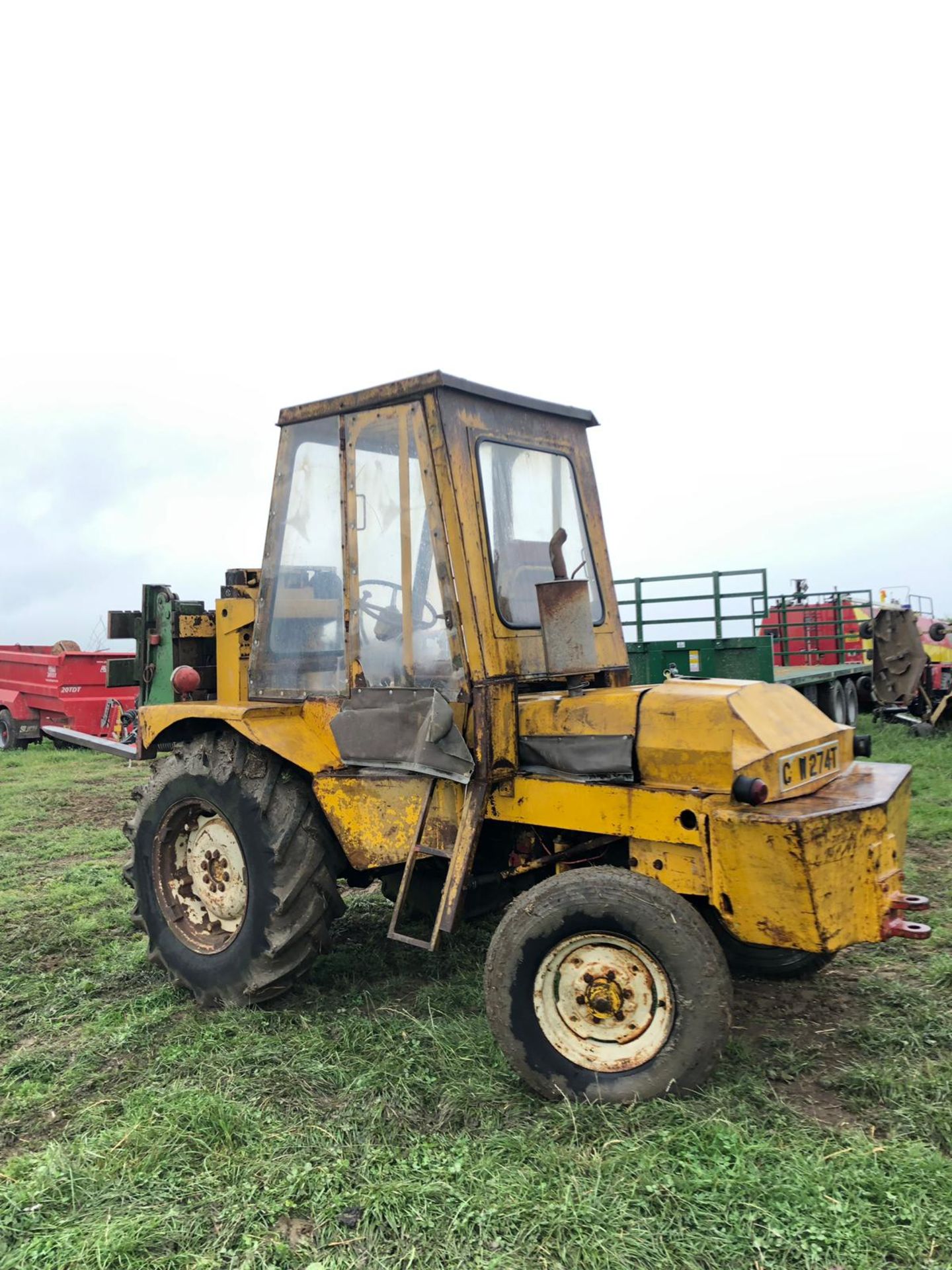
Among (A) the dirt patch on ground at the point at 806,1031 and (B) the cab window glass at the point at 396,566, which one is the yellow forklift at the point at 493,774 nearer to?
(B) the cab window glass at the point at 396,566

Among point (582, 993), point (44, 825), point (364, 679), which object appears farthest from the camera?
point (44, 825)

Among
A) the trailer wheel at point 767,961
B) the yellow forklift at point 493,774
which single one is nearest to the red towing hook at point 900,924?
the yellow forklift at point 493,774

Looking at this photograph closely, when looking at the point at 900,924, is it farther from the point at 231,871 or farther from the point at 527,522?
the point at 231,871

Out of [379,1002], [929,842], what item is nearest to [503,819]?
[379,1002]

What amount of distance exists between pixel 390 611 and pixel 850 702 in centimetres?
1196

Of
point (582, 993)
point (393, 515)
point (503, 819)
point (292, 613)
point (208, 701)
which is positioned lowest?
point (582, 993)

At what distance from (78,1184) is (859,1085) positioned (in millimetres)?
2558

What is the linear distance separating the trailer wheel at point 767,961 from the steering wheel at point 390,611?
1.88 m

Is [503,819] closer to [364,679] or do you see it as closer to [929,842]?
[364,679]

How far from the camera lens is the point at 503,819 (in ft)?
12.5

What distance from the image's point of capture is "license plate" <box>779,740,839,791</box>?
11.4 ft

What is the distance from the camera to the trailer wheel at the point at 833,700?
43.6ft

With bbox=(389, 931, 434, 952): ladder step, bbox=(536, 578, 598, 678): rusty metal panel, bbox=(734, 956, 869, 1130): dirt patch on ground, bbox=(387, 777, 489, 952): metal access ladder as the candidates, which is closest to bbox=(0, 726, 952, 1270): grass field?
bbox=(734, 956, 869, 1130): dirt patch on ground

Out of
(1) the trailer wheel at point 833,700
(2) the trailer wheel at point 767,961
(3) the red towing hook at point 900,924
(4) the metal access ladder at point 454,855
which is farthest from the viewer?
(1) the trailer wheel at point 833,700
